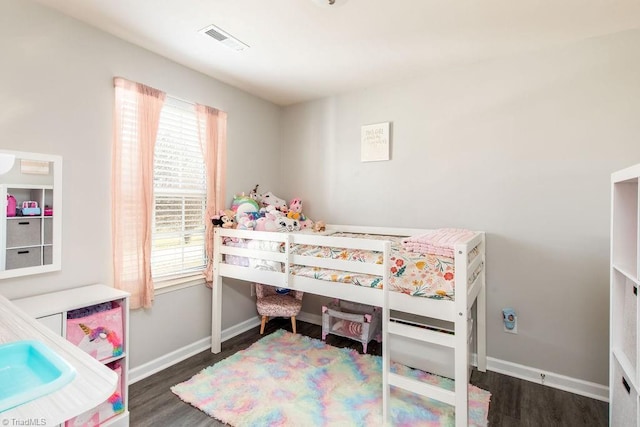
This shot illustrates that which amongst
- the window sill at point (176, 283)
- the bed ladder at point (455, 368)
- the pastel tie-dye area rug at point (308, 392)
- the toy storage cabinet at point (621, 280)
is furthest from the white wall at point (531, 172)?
the window sill at point (176, 283)

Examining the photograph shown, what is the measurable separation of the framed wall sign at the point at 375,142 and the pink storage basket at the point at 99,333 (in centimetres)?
233

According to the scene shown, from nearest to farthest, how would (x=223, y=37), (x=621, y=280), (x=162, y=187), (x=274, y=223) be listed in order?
(x=621, y=280) → (x=223, y=37) → (x=162, y=187) → (x=274, y=223)

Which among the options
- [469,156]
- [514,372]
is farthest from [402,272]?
[514,372]

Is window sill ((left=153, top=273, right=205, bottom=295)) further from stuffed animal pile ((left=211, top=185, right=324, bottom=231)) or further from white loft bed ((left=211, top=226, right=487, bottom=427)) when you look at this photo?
stuffed animal pile ((left=211, top=185, right=324, bottom=231))

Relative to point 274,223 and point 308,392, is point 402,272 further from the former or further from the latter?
point 274,223

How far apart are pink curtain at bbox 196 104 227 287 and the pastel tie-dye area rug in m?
0.86

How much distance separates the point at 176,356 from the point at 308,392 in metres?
1.18

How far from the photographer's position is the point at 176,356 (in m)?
2.54

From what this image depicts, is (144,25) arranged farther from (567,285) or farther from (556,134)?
(567,285)

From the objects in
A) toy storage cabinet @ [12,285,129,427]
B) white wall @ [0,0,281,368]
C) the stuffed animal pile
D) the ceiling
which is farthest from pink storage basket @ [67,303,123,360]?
the ceiling

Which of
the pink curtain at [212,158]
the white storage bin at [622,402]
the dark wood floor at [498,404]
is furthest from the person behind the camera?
the pink curtain at [212,158]

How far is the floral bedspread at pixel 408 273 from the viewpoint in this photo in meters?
1.75

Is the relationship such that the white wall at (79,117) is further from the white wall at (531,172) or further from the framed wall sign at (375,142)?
the white wall at (531,172)

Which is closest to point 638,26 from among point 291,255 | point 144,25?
point 291,255
